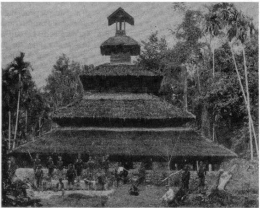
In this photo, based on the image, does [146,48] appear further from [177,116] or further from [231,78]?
[177,116]

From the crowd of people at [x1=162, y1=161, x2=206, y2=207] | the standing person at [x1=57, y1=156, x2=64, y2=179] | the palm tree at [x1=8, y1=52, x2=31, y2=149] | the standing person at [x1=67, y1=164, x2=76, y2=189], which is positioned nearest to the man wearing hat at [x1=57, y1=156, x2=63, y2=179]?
the standing person at [x1=57, y1=156, x2=64, y2=179]

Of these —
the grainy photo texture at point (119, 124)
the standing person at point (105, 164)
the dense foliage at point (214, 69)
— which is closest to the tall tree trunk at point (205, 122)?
the dense foliage at point (214, 69)

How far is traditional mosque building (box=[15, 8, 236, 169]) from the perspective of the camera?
21.3 m

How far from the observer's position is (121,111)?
2302 centimetres

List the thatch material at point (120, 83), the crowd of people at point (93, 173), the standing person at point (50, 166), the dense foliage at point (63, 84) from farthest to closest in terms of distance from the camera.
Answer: the dense foliage at point (63, 84), the thatch material at point (120, 83), the standing person at point (50, 166), the crowd of people at point (93, 173)

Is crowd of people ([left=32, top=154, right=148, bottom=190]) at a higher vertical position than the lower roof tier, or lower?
lower

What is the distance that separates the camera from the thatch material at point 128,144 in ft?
69.4

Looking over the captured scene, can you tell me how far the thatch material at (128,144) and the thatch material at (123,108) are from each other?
0.78 m

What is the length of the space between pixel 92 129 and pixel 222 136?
464 inches

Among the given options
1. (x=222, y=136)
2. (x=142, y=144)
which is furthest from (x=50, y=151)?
(x=222, y=136)

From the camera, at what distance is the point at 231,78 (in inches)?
1083

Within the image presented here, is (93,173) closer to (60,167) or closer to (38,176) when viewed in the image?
(60,167)

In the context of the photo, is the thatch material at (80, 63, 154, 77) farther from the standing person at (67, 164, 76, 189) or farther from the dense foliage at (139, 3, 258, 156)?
the standing person at (67, 164, 76, 189)

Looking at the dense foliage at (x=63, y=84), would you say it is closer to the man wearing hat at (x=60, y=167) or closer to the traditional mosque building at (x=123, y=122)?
the traditional mosque building at (x=123, y=122)
